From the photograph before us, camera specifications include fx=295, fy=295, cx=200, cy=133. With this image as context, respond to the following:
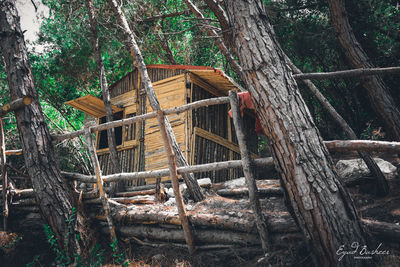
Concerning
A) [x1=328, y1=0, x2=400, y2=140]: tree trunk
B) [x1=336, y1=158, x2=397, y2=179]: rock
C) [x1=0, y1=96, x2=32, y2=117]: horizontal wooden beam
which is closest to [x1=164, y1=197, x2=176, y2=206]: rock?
[x1=0, y1=96, x2=32, y2=117]: horizontal wooden beam

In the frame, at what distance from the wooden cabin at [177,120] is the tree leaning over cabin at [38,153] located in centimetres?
393

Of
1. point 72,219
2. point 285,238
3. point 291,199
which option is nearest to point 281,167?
point 291,199

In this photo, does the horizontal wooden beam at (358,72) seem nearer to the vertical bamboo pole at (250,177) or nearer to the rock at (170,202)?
the vertical bamboo pole at (250,177)

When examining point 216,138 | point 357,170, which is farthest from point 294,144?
point 216,138

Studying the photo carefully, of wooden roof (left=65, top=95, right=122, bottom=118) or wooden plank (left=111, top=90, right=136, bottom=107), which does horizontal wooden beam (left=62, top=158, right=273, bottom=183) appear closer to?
wooden roof (left=65, top=95, right=122, bottom=118)

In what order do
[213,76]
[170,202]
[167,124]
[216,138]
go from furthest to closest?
[216,138] → [213,76] → [167,124] → [170,202]

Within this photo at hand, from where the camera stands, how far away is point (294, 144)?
3037 millimetres

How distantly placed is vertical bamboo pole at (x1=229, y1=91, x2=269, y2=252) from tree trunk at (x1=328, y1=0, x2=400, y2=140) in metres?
3.64

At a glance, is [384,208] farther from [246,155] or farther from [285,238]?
[246,155]

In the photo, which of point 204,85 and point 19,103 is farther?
point 204,85

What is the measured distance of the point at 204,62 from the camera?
1345 centimetres

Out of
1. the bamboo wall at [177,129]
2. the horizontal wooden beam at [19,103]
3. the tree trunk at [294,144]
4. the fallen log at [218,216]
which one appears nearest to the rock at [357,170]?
the fallen log at [218,216]

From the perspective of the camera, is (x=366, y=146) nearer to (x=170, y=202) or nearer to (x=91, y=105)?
(x=170, y=202)

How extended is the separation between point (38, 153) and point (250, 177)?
130 inches
